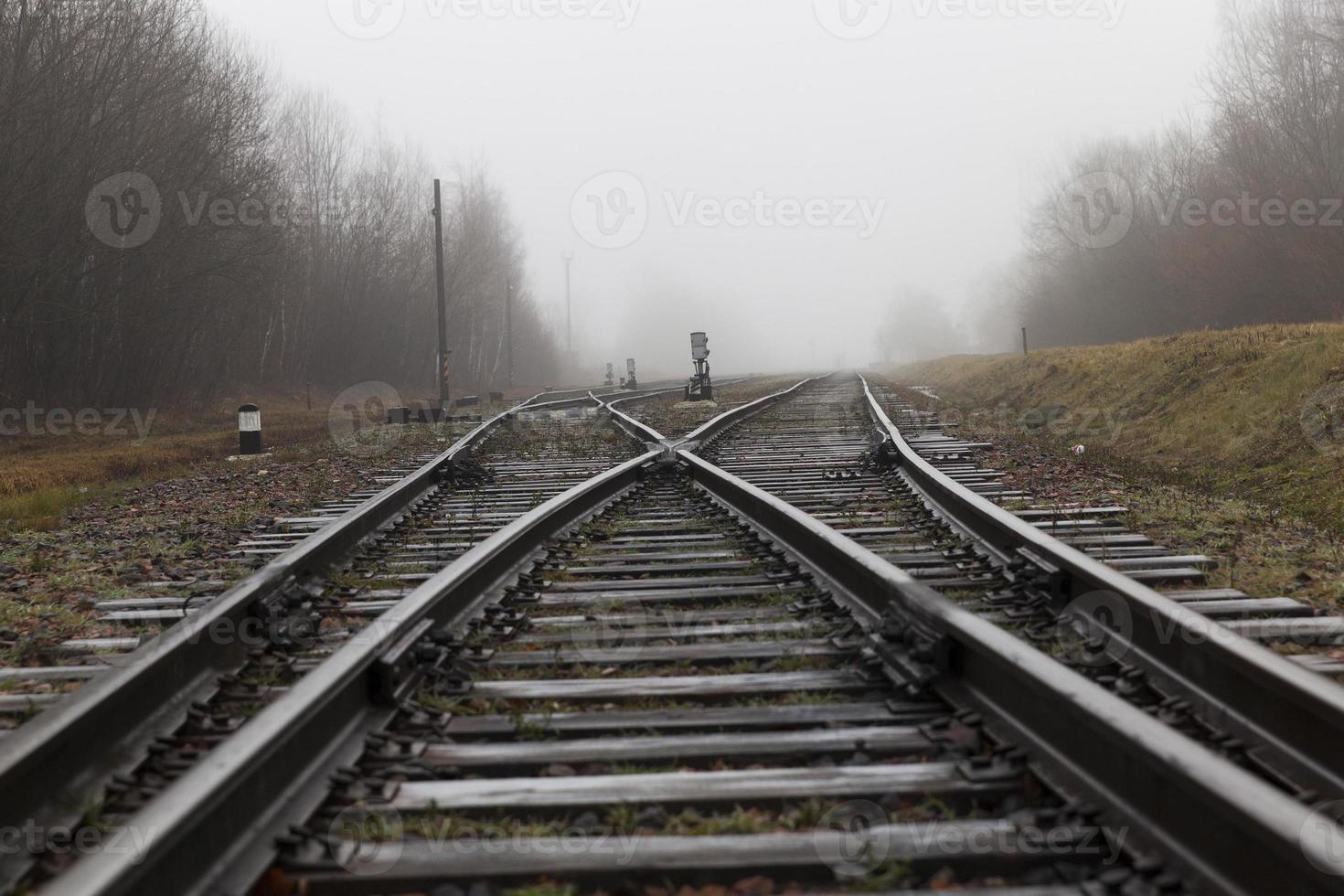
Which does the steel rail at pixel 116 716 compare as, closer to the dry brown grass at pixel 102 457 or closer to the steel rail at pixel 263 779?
the steel rail at pixel 263 779

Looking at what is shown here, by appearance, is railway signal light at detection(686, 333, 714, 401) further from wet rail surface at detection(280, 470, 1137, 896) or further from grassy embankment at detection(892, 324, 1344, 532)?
wet rail surface at detection(280, 470, 1137, 896)

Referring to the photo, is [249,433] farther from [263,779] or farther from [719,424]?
[263,779]

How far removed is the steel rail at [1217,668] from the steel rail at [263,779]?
2242 millimetres

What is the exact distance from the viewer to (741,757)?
2.54 metres

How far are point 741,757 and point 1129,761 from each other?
931 millimetres

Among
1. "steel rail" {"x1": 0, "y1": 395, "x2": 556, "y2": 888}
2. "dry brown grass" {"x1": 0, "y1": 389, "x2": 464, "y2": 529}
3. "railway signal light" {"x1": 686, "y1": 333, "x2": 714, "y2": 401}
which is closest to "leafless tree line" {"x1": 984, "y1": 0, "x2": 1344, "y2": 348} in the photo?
"railway signal light" {"x1": 686, "y1": 333, "x2": 714, "y2": 401}

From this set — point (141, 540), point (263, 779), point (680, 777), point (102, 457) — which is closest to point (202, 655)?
point (263, 779)

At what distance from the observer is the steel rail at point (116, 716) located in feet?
7.14

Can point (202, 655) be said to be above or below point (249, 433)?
below

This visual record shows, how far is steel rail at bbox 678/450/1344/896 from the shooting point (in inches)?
65.4

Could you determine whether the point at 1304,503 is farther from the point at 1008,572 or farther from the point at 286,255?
the point at 286,255

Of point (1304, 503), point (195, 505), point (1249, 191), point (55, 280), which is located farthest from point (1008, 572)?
point (1249, 191)

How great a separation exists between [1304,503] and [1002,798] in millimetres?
5318

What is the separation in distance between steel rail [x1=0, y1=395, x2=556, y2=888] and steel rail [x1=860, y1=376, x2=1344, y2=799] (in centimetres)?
277
